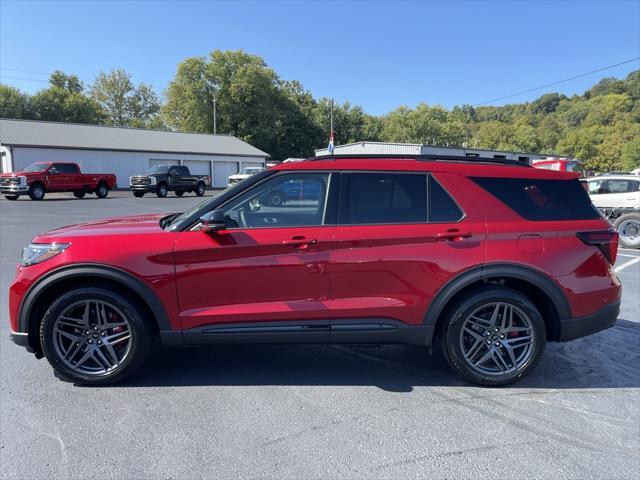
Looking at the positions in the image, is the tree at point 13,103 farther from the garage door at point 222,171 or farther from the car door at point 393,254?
the car door at point 393,254

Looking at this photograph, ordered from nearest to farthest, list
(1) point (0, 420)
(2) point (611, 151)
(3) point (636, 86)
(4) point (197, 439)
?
(4) point (197, 439), (1) point (0, 420), (2) point (611, 151), (3) point (636, 86)

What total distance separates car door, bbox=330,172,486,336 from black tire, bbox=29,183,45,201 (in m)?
25.2

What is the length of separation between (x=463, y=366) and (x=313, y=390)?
4.07 feet

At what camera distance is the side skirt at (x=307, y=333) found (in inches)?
136

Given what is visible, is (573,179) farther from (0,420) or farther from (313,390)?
(0,420)

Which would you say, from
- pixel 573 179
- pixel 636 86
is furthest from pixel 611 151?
pixel 573 179

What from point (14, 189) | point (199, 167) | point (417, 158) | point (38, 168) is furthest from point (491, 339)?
point (199, 167)

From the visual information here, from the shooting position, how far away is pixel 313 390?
139 inches

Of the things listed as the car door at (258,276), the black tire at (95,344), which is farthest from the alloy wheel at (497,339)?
the black tire at (95,344)

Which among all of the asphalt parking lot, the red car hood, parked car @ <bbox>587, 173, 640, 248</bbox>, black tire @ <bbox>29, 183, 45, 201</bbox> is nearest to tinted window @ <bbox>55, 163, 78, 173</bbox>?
black tire @ <bbox>29, 183, 45, 201</bbox>

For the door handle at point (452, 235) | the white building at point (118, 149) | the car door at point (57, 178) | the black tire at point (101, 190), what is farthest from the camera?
the white building at point (118, 149)

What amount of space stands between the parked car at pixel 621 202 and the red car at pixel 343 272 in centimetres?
915

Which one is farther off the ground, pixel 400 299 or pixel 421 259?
pixel 421 259

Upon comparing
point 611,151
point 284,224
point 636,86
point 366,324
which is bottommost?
point 366,324
